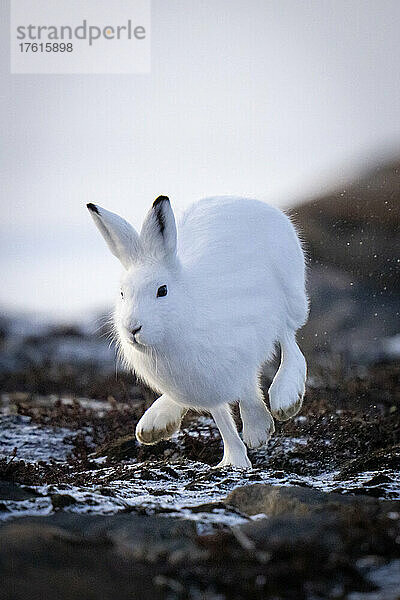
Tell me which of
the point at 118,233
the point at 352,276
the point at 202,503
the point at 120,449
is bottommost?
the point at 352,276

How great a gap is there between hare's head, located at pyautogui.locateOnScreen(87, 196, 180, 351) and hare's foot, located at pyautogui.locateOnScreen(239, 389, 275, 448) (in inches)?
39.9

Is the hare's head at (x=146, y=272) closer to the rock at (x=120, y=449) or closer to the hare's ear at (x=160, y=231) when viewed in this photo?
the hare's ear at (x=160, y=231)

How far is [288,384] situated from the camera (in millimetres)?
4078

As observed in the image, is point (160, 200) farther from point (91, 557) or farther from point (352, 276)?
point (352, 276)

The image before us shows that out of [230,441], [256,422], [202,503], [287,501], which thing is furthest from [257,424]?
[287,501]

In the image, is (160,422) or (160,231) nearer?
(160,231)

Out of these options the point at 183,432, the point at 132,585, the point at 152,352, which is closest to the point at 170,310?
the point at 152,352

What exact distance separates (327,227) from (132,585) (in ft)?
34.5

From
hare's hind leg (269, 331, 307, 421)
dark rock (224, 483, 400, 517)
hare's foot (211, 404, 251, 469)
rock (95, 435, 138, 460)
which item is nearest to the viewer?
dark rock (224, 483, 400, 517)

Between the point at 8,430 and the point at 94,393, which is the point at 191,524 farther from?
the point at 94,393

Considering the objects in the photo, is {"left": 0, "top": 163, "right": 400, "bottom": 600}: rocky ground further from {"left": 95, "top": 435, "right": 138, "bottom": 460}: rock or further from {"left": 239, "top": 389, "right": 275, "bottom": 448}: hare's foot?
{"left": 239, "top": 389, "right": 275, "bottom": 448}: hare's foot

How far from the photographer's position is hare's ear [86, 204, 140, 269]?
359 centimetres

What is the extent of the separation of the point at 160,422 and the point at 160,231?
1229mm

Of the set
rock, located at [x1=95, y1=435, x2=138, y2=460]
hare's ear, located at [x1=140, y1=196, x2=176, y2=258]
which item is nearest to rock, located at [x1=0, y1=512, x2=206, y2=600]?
hare's ear, located at [x1=140, y1=196, x2=176, y2=258]
